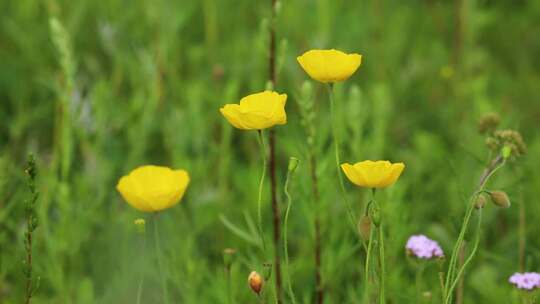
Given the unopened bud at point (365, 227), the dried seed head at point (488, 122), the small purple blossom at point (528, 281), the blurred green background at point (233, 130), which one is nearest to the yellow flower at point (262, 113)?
the unopened bud at point (365, 227)

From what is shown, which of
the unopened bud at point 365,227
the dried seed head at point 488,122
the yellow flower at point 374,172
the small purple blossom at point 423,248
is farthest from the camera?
the dried seed head at point 488,122

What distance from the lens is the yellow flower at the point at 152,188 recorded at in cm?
142

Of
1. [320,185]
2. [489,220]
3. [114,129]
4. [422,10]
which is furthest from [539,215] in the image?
[422,10]

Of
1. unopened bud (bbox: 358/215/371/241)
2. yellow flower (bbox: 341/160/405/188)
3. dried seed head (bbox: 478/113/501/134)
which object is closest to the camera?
yellow flower (bbox: 341/160/405/188)

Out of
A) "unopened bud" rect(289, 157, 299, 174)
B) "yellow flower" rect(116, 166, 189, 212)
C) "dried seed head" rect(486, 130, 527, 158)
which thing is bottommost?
"yellow flower" rect(116, 166, 189, 212)

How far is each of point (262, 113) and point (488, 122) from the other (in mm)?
755

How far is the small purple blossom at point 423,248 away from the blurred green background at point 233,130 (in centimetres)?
10

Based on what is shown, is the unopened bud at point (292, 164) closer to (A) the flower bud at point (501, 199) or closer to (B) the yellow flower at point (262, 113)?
(B) the yellow flower at point (262, 113)

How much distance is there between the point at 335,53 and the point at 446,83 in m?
1.70

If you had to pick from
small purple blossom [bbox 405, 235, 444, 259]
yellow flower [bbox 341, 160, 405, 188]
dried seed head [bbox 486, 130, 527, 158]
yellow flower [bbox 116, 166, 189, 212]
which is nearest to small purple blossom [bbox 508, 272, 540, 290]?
small purple blossom [bbox 405, 235, 444, 259]

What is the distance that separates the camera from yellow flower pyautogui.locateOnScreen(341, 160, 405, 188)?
4.21ft

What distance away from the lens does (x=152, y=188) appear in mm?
1465

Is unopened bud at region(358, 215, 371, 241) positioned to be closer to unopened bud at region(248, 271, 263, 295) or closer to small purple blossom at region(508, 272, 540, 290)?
unopened bud at region(248, 271, 263, 295)

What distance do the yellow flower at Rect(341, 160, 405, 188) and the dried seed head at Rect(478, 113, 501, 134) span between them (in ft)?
2.26
